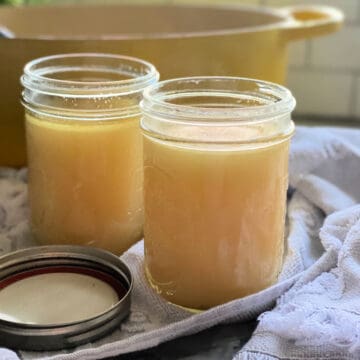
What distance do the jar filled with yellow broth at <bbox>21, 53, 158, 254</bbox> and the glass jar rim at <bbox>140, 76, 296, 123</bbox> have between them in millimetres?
→ 33

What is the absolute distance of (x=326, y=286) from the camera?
1.82ft

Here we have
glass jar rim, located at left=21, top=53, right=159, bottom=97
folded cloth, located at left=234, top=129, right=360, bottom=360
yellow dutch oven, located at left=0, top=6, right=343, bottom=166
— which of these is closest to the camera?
folded cloth, located at left=234, top=129, right=360, bottom=360

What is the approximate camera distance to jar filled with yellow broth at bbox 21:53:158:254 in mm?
615

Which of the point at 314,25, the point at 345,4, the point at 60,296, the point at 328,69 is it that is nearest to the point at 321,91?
the point at 328,69

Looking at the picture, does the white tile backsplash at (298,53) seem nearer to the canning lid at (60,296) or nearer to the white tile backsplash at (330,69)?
the white tile backsplash at (330,69)

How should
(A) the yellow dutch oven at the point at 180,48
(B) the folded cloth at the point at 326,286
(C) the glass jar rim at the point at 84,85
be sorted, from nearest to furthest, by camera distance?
(B) the folded cloth at the point at 326,286
(C) the glass jar rim at the point at 84,85
(A) the yellow dutch oven at the point at 180,48

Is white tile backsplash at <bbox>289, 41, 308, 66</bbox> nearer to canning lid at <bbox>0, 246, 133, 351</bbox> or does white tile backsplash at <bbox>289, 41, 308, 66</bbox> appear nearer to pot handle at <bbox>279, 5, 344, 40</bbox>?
pot handle at <bbox>279, 5, 344, 40</bbox>

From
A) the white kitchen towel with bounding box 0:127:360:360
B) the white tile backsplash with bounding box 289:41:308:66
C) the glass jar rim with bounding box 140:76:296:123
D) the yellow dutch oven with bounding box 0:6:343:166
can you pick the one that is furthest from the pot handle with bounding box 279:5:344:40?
the white tile backsplash with bounding box 289:41:308:66

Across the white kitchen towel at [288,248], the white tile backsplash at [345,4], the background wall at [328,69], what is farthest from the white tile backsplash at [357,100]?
the white kitchen towel at [288,248]

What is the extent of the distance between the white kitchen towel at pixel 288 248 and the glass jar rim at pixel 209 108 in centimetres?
13

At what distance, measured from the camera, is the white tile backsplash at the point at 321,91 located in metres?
1.26

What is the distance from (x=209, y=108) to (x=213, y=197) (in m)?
0.08

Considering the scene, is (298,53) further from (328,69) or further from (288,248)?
(288,248)

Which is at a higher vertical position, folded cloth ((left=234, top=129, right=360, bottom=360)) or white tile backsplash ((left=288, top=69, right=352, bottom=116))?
folded cloth ((left=234, top=129, right=360, bottom=360))
